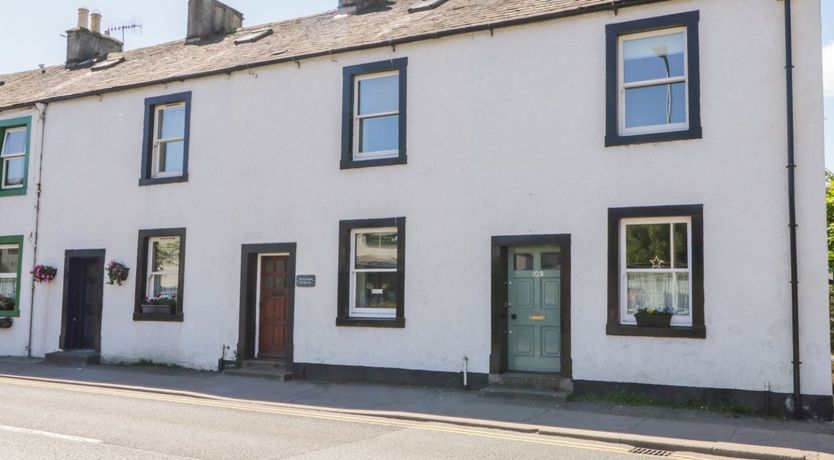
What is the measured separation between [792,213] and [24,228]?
16729 millimetres

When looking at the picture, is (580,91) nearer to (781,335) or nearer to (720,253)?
(720,253)

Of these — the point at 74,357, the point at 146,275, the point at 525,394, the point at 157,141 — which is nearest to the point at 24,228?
the point at 74,357

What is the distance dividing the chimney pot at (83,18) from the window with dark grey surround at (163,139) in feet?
23.9

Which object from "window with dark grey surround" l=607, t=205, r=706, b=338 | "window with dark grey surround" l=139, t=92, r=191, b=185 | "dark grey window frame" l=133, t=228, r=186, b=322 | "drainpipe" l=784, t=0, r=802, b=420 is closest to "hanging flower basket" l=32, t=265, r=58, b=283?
"dark grey window frame" l=133, t=228, r=186, b=322

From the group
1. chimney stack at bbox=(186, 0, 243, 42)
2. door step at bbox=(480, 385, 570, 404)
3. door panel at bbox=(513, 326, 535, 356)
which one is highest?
chimney stack at bbox=(186, 0, 243, 42)

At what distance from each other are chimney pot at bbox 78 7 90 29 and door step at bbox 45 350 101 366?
10.3 m

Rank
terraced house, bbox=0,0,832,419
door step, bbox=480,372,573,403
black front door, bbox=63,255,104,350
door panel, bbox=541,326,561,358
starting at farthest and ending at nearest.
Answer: black front door, bbox=63,255,104,350 < door panel, bbox=541,326,561,358 < door step, bbox=480,372,573,403 < terraced house, bbox=0,0,832,419

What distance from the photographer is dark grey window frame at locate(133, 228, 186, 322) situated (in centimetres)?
1614

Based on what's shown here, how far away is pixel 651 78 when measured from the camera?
12.4 meters

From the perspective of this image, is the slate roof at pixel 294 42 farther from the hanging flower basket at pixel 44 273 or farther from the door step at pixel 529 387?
the door step at pixel 529 387

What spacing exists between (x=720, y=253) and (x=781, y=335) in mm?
1427

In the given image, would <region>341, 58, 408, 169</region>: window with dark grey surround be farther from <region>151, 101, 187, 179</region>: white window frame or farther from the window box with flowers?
the window box with flowers

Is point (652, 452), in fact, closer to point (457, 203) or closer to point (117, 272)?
point (457, 203)

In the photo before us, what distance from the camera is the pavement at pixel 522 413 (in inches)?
359
